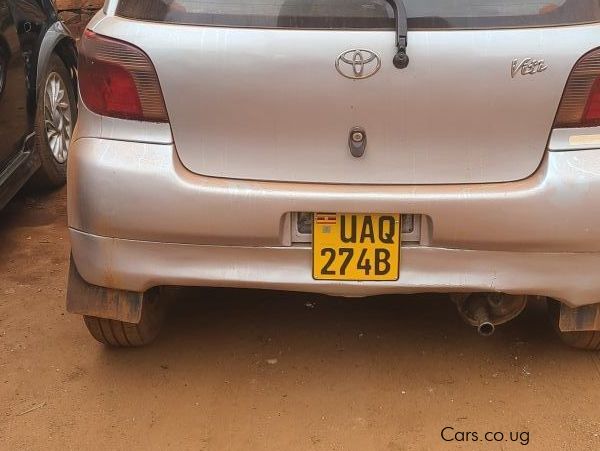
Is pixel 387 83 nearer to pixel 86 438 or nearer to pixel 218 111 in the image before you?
pixel 218 111

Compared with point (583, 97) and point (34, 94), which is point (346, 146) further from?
point (34, 94)

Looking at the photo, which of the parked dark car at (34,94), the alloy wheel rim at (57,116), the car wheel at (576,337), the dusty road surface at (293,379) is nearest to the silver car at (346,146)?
the car wheel at (576,337)

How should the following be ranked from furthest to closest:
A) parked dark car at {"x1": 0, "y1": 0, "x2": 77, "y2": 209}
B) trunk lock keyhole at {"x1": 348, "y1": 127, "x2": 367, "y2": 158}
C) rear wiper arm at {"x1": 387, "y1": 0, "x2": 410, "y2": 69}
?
parked dark car at {"x1": 0, "y1": 0, "x2": 77, "y2": 209}
trunk lock keyhole at {"x1": 348, "y1": 127, "x2": 367, "y2": 158}
rear wiper arm at {"x1": 387, "y1": 0, "x2": 410, "y2": 69}

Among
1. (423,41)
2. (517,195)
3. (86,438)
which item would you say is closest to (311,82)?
(423,41)

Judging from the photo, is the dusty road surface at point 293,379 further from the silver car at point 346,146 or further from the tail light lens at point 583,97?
the tail light lens at point 583,97

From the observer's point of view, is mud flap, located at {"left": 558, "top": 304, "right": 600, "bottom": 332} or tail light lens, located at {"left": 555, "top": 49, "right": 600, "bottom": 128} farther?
mud flap, located at {"left": 558, "top": 304, "right": 600, "bottom": 332}

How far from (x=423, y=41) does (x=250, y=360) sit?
138 cm

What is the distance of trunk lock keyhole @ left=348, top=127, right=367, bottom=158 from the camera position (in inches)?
90.1

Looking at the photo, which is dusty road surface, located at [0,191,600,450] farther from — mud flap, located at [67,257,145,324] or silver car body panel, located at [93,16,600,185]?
silver car body panel, located at [93,16,600,185]

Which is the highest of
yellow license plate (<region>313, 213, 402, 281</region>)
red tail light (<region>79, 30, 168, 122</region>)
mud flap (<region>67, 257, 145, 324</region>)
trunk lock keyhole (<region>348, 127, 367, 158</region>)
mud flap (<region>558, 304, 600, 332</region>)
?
red tail light (<region>79, 30, 168, 122</region>)

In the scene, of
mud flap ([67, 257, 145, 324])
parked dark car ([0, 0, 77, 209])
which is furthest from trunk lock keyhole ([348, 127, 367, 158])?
parked dark car ([0, 0, 77, 209])

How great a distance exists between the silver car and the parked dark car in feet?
4.94

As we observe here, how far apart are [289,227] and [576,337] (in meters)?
1.24

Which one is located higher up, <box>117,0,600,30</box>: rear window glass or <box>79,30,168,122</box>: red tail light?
<box>117,0,600,30</box>: rear window glass
